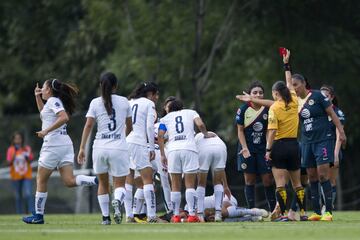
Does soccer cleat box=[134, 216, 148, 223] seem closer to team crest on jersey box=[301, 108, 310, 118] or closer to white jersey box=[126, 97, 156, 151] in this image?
white jersey box=[126, 97, 156, 151]

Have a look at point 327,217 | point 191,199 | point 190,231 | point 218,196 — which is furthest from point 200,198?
point 190,231

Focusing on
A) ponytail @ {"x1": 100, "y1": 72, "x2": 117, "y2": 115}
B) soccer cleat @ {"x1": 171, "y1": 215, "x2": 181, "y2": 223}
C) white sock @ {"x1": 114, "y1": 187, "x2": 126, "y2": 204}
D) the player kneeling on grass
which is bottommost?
soccer cleat @ {"x1": 171, "y1": 215, "x2": 181, "y2": 223}

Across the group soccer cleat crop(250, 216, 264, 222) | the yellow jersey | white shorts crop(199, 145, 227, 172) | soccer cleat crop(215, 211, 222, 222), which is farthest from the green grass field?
white shorts crop(199, 145, 227, 172)

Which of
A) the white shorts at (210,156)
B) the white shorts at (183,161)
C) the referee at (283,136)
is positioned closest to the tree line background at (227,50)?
the white shorts at (210,156)

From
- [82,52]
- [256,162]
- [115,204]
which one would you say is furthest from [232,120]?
[115,204]

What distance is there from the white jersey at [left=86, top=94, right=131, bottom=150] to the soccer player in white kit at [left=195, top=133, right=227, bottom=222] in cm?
295

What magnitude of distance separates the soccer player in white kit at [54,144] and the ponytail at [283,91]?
10.2 ft

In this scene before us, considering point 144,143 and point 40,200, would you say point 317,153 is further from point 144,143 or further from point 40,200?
point 40,200

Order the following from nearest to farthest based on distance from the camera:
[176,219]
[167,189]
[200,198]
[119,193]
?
1. [119,193]
2. [176,219]
3. [200,198]
4. [167,189]

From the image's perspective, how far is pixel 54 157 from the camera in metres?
18.9

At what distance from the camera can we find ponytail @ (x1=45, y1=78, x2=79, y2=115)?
19078 millimetres

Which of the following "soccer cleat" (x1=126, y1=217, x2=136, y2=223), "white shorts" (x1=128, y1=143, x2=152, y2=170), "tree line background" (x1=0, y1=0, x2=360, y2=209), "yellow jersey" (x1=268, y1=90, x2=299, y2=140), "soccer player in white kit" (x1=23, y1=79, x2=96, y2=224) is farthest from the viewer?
"tree line background" (x1=0, y1=0, x2=360, y2=209)

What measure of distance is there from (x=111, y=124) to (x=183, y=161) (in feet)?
7.94

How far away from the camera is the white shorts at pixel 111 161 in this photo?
18.1m
